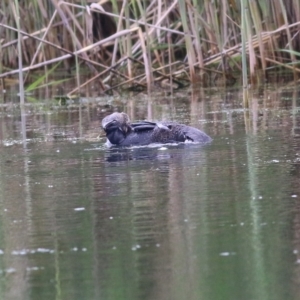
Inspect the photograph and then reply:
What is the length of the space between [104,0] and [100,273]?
10.2 metres

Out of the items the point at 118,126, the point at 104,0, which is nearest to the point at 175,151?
the point at 118,126

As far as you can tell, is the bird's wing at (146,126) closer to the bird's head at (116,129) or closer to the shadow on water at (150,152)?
the bird's head at (116,129)

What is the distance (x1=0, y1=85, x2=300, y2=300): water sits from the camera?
3836 millimetres

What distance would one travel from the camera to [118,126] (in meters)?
8.02

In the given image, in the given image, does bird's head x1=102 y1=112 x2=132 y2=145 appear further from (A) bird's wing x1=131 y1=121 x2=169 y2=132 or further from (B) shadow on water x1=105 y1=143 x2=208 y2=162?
(B) shadow on water x1=105 y1=143 x2=208 y2=162

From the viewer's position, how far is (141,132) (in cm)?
807

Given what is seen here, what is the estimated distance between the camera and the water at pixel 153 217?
3.84 metres

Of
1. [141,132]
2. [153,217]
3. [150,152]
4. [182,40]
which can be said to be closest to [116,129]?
[141,132]

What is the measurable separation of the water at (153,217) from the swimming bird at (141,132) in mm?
177

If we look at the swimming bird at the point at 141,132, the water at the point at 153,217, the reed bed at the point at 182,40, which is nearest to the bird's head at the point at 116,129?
the swimming bird at the point at 141,132

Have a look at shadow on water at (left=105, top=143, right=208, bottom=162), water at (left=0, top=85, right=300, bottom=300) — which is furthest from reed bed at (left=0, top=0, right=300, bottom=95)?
shadow on water at (left=105, top=143, right=208, bottom=162)

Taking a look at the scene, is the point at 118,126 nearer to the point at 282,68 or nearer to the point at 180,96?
the point at 180,96

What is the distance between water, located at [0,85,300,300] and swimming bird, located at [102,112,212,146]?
0.18 metres

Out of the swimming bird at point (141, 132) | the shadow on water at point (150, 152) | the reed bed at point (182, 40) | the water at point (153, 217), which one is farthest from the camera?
the reed bed at point (182, 40)
